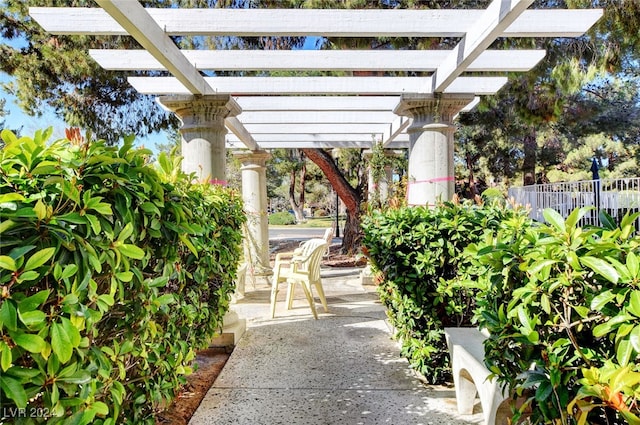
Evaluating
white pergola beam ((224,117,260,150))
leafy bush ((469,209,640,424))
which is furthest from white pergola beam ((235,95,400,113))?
leafy bush ((469,209,640,424))

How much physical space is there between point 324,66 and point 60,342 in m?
3.49

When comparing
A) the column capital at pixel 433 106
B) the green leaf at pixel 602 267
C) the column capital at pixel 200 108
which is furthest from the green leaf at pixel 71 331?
the column capital at pixel 433 106

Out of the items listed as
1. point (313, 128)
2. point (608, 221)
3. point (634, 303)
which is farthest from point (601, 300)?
point (313, 128)

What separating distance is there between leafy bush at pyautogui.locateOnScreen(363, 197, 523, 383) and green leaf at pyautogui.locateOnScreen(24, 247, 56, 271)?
2.17 meters

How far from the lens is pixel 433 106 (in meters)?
4.26

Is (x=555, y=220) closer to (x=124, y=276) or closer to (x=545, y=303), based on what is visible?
(x=545, y=303)

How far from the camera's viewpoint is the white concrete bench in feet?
5.73

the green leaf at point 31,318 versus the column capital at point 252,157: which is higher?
the column capital at point 252,157

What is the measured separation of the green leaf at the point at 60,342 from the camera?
875 mm

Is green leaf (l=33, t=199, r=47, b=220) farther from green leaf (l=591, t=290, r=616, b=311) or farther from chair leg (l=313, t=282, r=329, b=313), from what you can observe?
chair leg (l=313, t=282, r=329, b=313)

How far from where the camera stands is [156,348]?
1.51 meters

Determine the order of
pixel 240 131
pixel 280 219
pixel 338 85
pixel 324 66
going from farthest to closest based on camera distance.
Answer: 1. pixel 280 219
2. pixel 240 131
3. pixel 338 85
4. pixel 324 66

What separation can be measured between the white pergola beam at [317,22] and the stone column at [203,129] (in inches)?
43.0

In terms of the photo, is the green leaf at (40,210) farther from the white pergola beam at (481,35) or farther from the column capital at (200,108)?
the column capital at (200,108)
